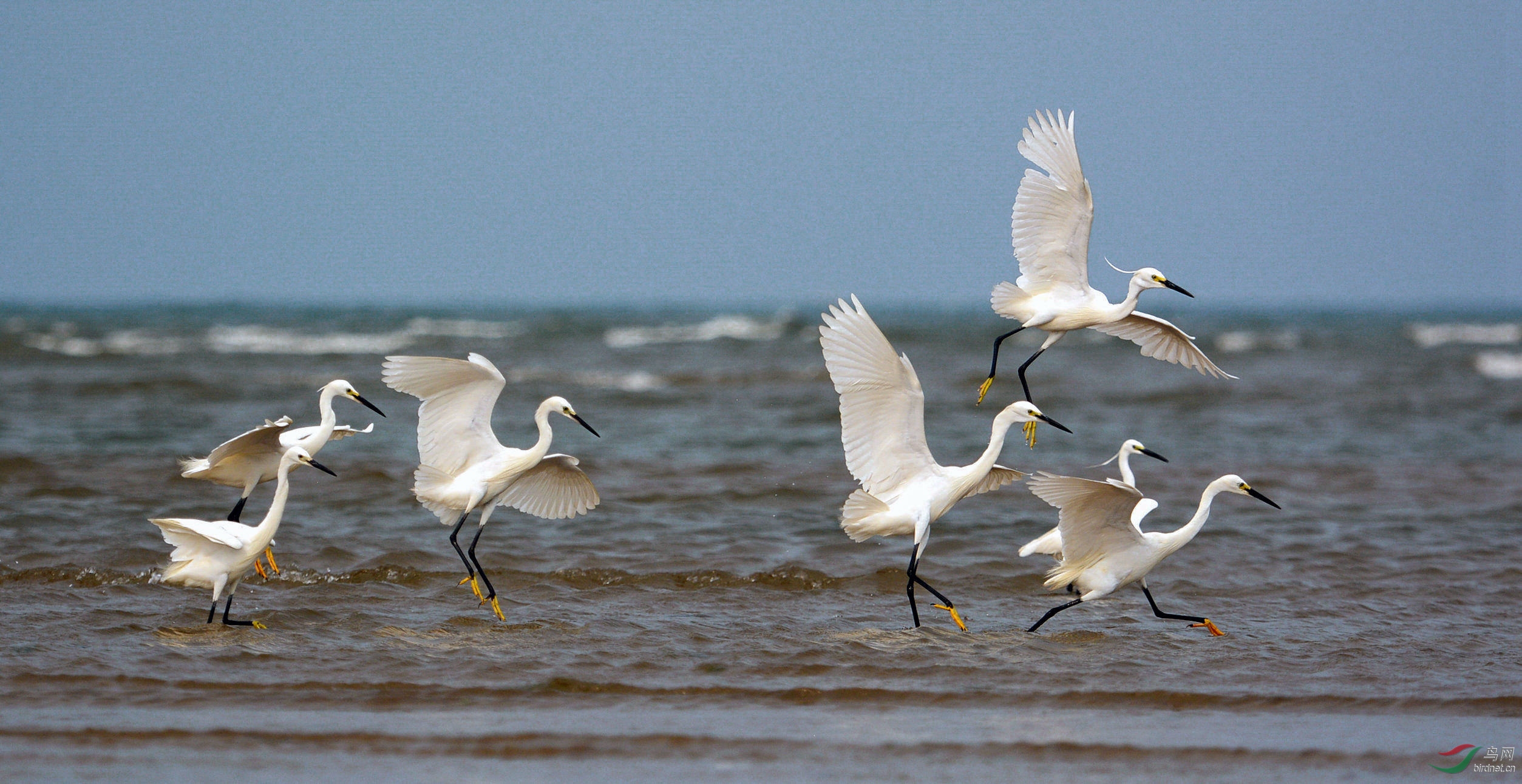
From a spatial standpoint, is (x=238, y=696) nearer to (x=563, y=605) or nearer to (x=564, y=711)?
(x=564, y=711)

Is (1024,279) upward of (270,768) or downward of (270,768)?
upward

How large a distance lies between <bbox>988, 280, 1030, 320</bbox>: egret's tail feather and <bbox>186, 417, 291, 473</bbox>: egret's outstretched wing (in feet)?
13.7

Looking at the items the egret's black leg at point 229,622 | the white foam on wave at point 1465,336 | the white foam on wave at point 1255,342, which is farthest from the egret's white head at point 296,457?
the white foam on wave at point 1465,336

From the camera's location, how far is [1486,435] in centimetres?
1677

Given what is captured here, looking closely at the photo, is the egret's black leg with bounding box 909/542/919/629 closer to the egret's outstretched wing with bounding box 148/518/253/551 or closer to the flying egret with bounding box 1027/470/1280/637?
the flying egret with bounding box 1027/470/1280/637

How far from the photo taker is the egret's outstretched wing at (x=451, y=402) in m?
7.50

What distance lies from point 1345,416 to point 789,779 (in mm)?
16175

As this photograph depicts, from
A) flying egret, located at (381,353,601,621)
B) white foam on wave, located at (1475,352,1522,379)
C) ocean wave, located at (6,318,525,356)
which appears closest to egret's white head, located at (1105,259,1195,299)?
flying egret, located at (381,353,601,621)

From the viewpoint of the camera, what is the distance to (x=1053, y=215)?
285 inches

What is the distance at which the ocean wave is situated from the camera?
32406 mm

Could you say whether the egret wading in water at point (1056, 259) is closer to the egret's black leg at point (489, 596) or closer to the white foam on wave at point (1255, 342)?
the egret's black leg at point (489, 596)

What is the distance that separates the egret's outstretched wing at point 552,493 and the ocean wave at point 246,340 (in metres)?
25.0

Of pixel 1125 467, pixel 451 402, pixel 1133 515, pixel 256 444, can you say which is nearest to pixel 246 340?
pixel 256 444

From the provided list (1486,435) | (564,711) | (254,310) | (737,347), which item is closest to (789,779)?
(564,711)
